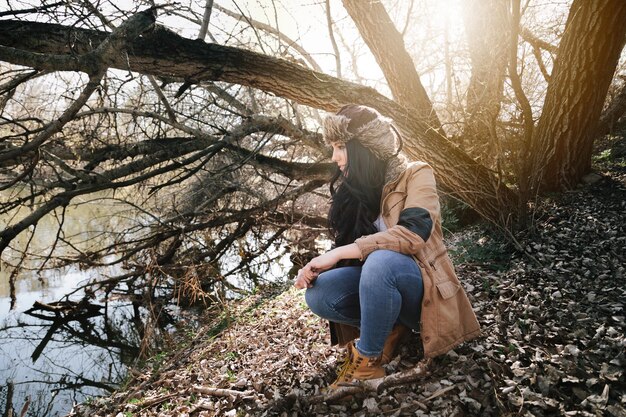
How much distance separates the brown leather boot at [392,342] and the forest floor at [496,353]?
50 mm

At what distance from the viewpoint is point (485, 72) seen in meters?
4.36

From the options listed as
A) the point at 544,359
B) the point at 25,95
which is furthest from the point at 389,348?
the point at 25,95

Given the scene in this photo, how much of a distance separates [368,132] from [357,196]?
0.38 meters

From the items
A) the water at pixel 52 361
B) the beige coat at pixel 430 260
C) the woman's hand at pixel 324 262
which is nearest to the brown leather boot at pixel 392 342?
the beige coat at pixel 430 260

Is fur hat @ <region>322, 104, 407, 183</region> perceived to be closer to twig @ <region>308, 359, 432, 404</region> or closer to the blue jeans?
the blue jeans

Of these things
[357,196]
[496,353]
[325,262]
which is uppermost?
[357,196]

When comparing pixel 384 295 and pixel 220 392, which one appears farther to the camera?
pixel 220 392

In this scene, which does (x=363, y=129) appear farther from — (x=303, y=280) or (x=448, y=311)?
(x=448, y=311)

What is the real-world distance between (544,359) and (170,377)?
2886mm

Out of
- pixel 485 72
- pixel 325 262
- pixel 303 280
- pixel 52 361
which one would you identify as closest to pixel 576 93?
pixel 485 72

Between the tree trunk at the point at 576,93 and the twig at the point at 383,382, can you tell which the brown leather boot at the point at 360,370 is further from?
the tree trunk at the point at 576,93

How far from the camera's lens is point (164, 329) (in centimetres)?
572

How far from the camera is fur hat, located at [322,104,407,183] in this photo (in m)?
2.15

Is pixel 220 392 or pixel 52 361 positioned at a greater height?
pixel 52 361
